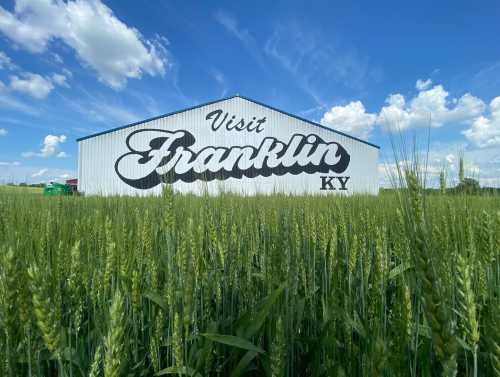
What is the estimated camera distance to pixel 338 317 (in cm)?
113

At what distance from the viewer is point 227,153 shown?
1641cm

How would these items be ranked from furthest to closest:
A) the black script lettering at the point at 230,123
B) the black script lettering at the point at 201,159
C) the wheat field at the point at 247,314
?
the black script lettering at the point at 230,123, the black script lettering at the point at 201,159, the wheat field at the point at 247,314

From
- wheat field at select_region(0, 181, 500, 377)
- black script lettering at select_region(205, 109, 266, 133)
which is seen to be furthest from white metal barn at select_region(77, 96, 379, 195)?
wheat field at select_region(0, 181, 500, 377)

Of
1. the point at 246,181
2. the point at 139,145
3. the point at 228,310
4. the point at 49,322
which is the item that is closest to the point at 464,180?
the point at 228,310

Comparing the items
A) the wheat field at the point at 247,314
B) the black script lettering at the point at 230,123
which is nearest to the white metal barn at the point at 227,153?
the black script lettering at the point at 230,123

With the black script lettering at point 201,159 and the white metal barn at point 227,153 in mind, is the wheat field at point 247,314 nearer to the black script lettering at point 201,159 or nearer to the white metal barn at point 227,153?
the white metal barn at point 227,153

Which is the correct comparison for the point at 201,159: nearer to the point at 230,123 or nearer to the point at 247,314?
the point at 230,123

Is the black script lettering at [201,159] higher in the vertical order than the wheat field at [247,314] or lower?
higher

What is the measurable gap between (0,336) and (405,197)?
47.6 inches

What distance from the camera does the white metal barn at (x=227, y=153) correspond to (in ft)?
53.0

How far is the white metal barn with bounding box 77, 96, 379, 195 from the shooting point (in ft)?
53.0

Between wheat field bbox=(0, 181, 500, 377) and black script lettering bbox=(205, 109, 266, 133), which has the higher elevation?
black script lettering bbox=(205, 109, 266, 133)

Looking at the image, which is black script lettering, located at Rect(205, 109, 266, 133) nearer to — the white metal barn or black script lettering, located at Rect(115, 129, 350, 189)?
the white metal barn

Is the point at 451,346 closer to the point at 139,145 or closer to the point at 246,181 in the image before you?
the point at 246,181
